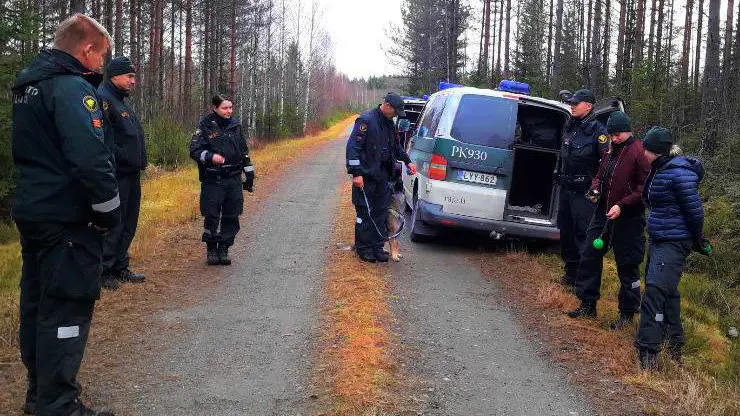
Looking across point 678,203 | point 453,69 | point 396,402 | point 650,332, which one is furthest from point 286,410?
point 453,69

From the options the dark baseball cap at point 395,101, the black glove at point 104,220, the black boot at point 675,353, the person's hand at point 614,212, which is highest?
the dark baseball cap at point 395,101

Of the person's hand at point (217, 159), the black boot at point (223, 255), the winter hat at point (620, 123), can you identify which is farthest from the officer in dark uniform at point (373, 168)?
the winter hat at point (620, 123)

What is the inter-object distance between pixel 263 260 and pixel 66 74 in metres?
4.47

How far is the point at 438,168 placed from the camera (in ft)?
24.8

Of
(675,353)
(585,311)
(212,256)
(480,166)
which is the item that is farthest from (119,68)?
(675,353)

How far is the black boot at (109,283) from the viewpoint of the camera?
583 centimetres

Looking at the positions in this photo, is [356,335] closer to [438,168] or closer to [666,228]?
[666,228]

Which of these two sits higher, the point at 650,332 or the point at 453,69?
the point at 453,69

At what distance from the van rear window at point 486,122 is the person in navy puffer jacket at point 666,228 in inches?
115

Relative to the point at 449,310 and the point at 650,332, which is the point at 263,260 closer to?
the point at 449,310

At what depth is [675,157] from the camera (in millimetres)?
4594

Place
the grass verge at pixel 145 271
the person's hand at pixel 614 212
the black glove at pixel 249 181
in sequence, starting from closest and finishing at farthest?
the grass verge at pixel 145 271 → the person's hand at pixel 614 212 → the black glove at pixel 249 181

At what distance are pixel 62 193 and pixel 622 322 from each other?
4.64 metres

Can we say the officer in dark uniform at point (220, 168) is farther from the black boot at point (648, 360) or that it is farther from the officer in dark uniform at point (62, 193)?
the black boot at point (648, 360)
